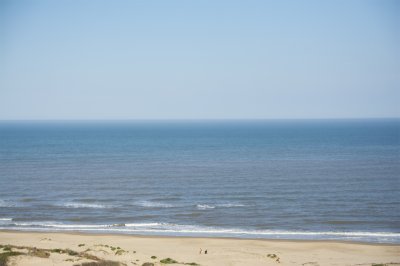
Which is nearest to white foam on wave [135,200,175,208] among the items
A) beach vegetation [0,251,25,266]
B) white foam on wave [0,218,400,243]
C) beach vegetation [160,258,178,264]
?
white foam on wave [0,218,400,243]

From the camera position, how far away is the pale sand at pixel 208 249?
2533 centimetres

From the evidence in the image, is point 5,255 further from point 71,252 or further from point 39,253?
point 71,252

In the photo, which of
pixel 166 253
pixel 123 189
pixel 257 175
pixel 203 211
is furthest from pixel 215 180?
pixel 166 253

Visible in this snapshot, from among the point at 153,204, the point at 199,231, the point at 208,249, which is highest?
the point at 153,204

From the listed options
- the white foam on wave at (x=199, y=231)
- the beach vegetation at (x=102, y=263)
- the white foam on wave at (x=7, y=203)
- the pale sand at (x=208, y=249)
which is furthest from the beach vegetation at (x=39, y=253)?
the white foam on wave at (x=7, y=203)

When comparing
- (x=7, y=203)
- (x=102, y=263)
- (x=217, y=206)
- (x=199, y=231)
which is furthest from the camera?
(x=7, y=203)

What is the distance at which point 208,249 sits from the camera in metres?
29.0

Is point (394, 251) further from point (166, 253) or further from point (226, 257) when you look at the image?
point (166, 253)

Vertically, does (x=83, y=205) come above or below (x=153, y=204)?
below

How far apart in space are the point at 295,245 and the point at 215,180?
89.9ft

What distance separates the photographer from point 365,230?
35031 mm

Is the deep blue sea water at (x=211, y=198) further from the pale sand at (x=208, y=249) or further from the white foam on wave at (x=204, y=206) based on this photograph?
the pale sand at (x=208, y=249)

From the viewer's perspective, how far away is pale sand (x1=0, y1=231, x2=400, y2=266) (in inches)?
997

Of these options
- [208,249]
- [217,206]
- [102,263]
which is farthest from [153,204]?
[102,263]
